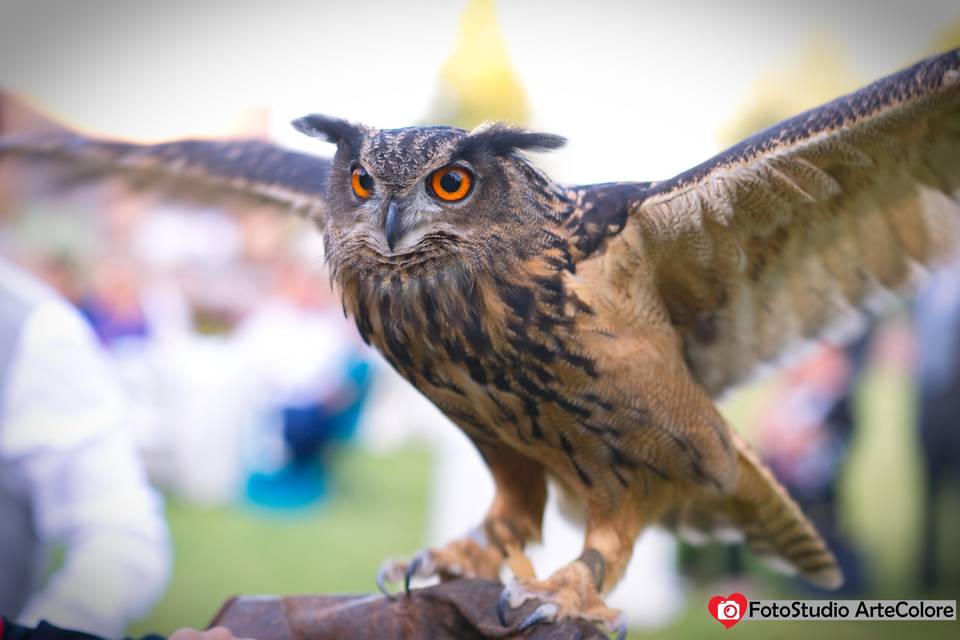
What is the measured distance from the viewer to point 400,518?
3.64 meters

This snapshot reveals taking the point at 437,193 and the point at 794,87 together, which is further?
the point at 794,87

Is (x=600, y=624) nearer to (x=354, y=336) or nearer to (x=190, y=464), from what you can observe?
(x=354, y=336)

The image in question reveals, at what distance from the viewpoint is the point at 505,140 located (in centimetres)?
119

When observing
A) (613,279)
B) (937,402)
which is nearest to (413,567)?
(613,279)

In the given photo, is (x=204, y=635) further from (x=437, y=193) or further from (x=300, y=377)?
(x=300, y=377)

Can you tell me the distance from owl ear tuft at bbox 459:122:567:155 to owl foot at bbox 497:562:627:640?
2.45 feet

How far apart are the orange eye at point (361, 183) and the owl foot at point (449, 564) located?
2.43ft

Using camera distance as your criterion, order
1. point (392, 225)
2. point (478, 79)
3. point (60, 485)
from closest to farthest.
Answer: point (392, 225) < point (60, 485) < point (478, 79)

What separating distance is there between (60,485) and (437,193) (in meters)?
1.78

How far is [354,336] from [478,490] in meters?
0.95

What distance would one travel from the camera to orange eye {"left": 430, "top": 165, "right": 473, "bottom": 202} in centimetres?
117

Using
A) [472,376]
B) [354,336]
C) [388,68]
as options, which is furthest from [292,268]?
[472,376]

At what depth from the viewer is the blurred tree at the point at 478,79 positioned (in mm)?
2469

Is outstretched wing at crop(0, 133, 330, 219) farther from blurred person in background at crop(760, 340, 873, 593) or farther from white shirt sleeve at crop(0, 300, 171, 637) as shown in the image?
blurred person in background at crop(760, 340, 873, 593)
